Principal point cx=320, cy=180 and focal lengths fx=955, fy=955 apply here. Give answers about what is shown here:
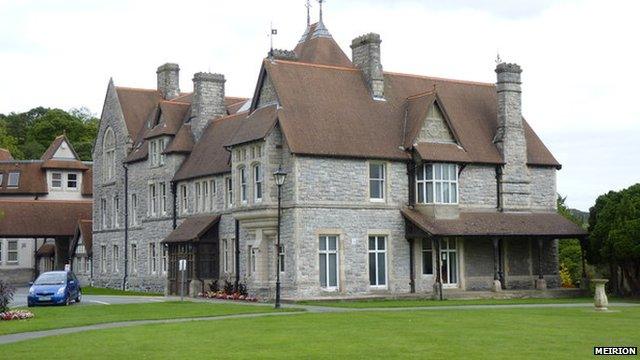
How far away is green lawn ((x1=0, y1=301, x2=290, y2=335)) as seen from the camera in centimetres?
2658

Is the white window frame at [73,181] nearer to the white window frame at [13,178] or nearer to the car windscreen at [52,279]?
the white window frame at [13,178]

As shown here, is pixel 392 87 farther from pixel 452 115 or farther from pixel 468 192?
pixel 468 192

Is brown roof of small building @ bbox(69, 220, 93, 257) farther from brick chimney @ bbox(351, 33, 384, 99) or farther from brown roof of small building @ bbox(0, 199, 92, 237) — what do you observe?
brick chimney @ bbox(351, 33, 384, 99)

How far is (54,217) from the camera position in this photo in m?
68.1

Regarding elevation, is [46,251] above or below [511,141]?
below

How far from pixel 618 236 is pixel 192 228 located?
20304 millimetres

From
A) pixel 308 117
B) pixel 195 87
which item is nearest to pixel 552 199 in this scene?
pixel 308 117

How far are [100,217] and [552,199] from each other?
30026 millimetres

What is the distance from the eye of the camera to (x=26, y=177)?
8000cm

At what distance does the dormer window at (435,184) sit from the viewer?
41.7 metres

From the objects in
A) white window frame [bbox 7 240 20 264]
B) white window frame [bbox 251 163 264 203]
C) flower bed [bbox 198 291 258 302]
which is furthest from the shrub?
white window frame [bbox 7 240 20 264]

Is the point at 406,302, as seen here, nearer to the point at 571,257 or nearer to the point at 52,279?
the point at 52,279

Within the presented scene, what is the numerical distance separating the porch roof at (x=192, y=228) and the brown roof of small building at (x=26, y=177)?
3402 cm

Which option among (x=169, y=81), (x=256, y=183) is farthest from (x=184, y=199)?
(x=169, y=81)
